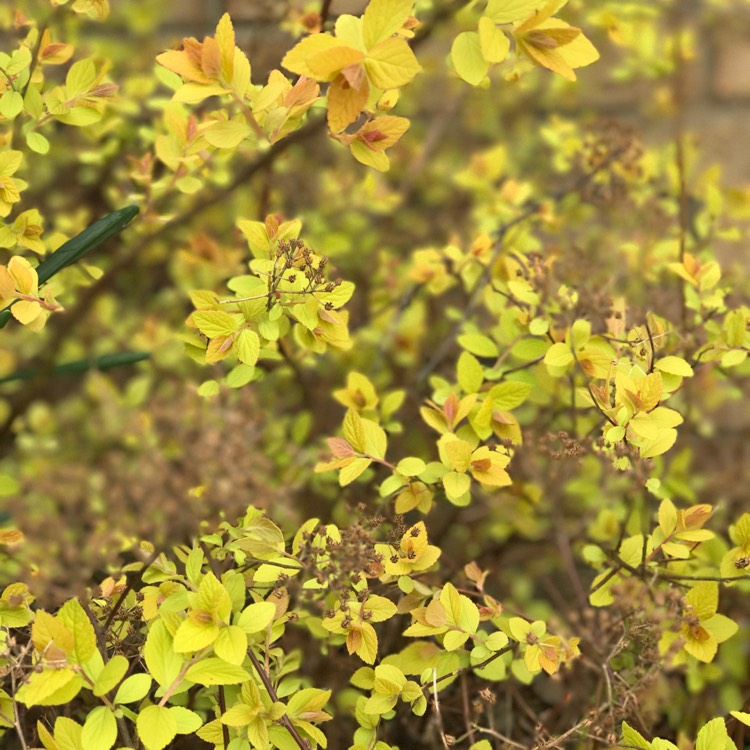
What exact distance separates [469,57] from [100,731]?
1.52 feet

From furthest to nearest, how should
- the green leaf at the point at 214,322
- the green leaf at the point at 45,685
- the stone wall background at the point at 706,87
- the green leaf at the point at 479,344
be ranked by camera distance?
1. the stone wall background at the point at 706,87
2. the green leaf at the point at 479,344
3. the green leaf at the point at 214,322
4. the green leaf at the point at 45,685

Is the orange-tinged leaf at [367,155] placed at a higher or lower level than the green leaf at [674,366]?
higher

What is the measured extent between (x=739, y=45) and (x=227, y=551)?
141 cm

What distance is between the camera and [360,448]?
64 centimetres

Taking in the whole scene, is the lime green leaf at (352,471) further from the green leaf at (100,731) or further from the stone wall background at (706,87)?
the stone wall background at (706,87)

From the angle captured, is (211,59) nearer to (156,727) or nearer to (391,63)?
(391,63)

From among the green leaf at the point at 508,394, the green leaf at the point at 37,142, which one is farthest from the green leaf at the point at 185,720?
the green leaf at the point at 37,142

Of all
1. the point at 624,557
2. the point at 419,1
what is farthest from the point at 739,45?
the point at 624,557

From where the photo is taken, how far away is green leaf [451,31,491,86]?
555 mm

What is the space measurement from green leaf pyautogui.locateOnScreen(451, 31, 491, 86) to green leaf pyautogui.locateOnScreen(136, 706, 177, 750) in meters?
0.42

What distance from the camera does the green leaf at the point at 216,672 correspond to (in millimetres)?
511

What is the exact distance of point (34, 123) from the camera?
27.1 inches

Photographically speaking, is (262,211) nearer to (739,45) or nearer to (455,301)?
(455,301)

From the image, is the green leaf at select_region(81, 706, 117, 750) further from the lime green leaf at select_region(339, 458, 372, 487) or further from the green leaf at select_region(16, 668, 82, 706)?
the lime green leaf at select_region(339, 458, 372, 487)
